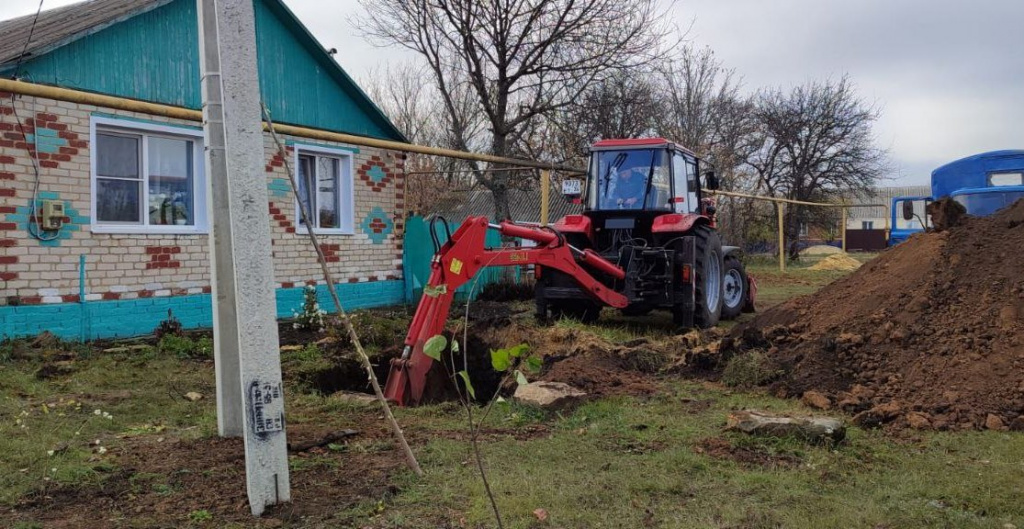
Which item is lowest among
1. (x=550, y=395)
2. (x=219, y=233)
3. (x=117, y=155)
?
(x=550, y=395)

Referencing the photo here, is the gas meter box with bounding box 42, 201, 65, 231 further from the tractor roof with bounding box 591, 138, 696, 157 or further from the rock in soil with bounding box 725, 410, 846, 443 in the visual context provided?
the rock in soil with bounding box 725, 410, 846, 443

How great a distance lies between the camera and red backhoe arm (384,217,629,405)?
5812 mm

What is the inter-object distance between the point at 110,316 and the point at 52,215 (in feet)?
4.12

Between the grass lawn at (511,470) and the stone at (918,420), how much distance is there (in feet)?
0.39

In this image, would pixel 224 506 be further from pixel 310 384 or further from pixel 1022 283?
pixel 1022 283

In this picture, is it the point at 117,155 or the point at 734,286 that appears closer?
the point at 117,155

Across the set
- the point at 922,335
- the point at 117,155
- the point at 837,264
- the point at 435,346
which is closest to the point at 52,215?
the point at 117,155

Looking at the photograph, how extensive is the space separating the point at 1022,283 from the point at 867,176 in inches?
1035

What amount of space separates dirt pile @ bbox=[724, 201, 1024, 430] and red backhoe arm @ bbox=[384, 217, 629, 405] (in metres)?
1.97

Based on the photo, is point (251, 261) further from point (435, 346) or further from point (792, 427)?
point (792, 427)

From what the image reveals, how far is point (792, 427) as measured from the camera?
4.58 meters

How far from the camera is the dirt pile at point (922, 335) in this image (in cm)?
515

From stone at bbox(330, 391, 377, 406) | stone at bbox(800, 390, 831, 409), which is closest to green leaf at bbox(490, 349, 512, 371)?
stone at bbox(330, 391, 377, 406)

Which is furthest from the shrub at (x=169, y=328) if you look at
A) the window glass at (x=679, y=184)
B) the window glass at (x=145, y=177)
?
the window glass at (x=679, y=184)
